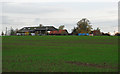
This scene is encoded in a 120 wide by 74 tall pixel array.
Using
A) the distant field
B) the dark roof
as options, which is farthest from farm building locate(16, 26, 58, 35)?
the distant field

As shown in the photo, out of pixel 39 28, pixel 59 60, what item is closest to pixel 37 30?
pixel 39 28

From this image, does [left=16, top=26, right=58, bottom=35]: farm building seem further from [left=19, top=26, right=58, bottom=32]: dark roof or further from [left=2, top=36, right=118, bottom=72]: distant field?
[left=2, top=36, right=118, bottom=72]: distant field

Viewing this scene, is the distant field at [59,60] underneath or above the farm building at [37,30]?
underneath

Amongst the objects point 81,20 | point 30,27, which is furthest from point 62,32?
point 30,27

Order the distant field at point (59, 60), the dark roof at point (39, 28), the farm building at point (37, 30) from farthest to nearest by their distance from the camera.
A: 1. the dark roof at point (39, 28)
2. the farm building at point (37, 30)
3. the distant field at point (59, 60)

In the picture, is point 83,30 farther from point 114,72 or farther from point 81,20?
point 114,72

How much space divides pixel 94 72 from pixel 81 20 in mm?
137505

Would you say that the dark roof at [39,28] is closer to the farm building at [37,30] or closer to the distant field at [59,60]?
the farm building at [37,30]

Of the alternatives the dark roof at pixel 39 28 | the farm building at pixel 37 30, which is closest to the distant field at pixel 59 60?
the farm building at pixel 37 30

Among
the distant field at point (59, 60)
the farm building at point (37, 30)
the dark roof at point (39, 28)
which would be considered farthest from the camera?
the dark roof at point (39, 28)

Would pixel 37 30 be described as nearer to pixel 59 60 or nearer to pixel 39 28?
pixel 39 28

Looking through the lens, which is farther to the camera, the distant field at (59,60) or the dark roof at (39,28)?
the dark roof at (39,28)

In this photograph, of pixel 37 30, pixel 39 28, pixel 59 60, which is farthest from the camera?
pixel 39 28

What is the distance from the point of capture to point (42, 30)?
13850 centimetres
